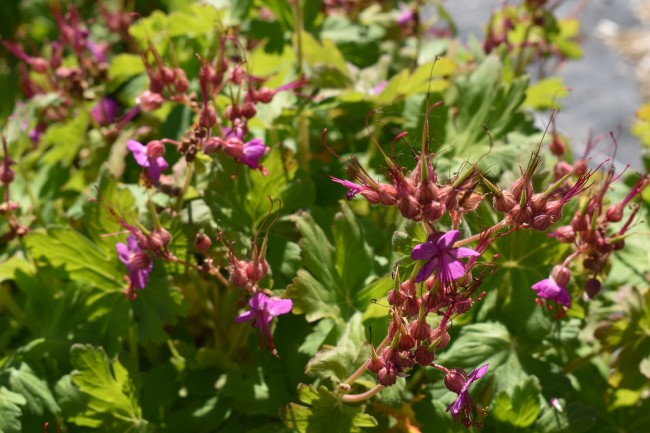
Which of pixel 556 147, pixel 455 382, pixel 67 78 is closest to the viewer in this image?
pixel 455 382

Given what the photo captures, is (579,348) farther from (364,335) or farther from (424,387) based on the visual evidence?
(364,335)

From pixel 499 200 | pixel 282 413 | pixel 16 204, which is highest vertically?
pixel 499 200

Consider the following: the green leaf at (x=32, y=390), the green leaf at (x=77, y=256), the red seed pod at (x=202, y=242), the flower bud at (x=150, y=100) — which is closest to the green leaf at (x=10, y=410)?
the green leaf at (x=32, y=390)

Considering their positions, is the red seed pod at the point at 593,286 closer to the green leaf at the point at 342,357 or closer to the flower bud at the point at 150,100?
the green leaf at the point at 342,357

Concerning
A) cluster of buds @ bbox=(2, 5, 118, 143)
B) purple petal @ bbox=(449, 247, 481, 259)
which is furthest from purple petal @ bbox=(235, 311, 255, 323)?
cluster of buds @ bbox=(2, 5, 118, 143)

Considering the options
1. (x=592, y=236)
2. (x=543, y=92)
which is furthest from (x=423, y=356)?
(x=543, y=92)

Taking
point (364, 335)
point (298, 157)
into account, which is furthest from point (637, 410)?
point (298, 157)

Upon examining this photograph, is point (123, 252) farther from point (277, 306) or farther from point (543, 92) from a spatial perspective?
point (543, 92)
